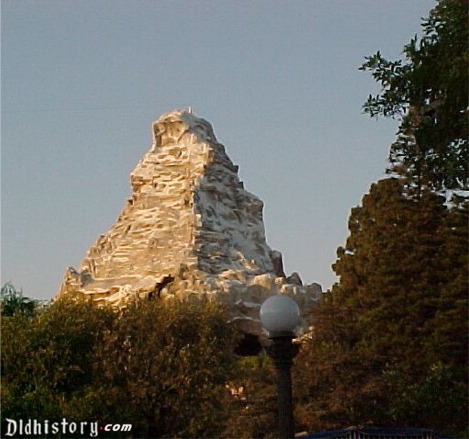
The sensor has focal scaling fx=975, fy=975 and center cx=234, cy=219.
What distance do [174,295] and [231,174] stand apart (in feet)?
32.0

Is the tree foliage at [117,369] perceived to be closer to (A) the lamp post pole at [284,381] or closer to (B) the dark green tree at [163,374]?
(B) the dark green tree at [163,374]

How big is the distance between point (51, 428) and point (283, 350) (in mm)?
10093

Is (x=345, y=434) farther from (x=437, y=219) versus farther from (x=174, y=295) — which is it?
(x=174, y=295)

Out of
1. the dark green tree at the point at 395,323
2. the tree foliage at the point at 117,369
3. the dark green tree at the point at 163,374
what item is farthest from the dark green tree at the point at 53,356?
the dark green tree at the point at 395,323

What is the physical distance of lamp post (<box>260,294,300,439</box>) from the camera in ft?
24.7

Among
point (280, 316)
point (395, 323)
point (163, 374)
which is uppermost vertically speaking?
point (395, 323)

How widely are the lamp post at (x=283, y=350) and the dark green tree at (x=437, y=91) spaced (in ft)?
13.9

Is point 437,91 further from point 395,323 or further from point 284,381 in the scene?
point 395,323

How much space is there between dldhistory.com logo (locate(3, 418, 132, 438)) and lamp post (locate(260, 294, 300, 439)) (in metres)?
8.83

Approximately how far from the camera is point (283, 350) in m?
7.54

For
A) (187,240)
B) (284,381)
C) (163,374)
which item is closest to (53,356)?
(163,374)

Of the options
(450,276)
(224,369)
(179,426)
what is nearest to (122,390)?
(179,426)

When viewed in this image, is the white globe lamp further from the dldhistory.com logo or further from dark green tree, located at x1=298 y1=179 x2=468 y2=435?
dark green tree, located at x1=298 y1=179 x2=468 y2=435

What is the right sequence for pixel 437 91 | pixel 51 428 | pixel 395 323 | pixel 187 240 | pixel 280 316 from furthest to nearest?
pixel 187 240 < pixel 395 323 < pixel 51 428 < pixel 437 91 < pixel 280 316
